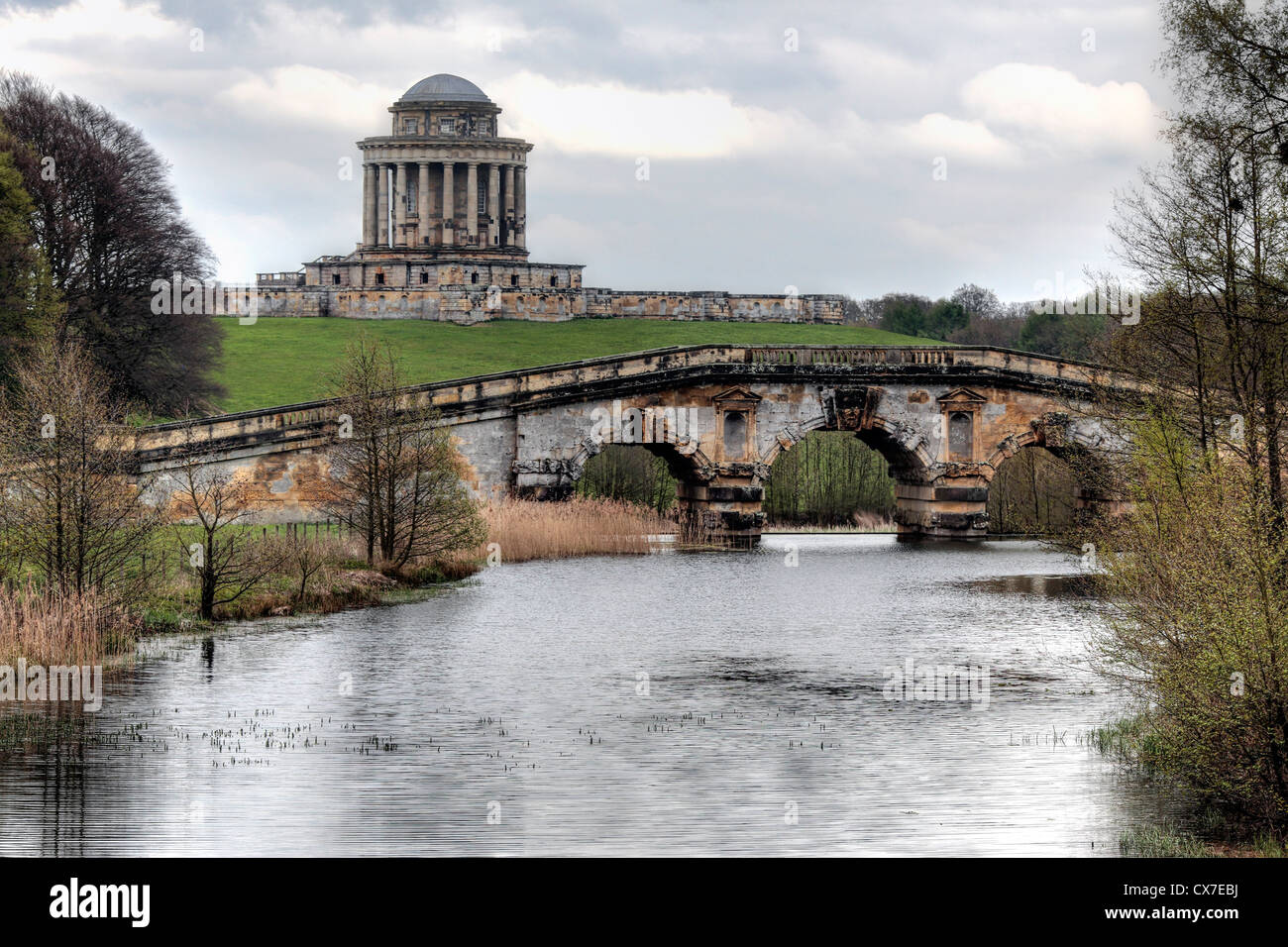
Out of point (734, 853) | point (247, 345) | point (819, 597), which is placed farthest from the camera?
point (247, 345)

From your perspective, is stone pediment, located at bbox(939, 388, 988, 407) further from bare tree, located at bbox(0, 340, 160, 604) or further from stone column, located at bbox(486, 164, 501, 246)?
stone column, located at bbox(486, 164, 501, 246)

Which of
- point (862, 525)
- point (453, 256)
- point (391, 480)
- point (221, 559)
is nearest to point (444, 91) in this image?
point (453, 256)

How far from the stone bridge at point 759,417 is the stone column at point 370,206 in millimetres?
63889

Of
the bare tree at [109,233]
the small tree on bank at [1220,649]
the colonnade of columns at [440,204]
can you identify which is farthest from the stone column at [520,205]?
the small tree on bank at [1220,649]

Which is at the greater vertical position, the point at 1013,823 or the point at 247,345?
the point at 247,345

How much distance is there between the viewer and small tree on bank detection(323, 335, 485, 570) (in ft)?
120

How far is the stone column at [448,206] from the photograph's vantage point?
11269 cm

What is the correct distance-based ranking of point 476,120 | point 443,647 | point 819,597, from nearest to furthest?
1. point 443,647
2. point 819,597
3. point 476,120

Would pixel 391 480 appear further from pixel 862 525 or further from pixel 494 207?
pixel 494 207

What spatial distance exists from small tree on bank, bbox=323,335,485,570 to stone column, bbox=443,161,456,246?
75.8 m
